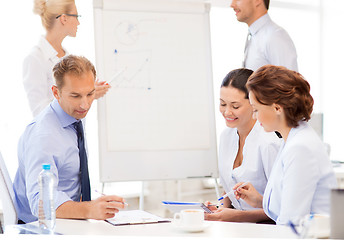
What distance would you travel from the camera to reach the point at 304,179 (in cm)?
156

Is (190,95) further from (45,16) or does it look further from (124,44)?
(45,16)

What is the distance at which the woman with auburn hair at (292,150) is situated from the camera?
5.12 feet

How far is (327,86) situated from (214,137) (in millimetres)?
1132

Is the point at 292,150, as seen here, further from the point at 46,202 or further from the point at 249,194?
the point at 46,202

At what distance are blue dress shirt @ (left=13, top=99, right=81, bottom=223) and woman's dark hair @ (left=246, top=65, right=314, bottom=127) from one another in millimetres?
810

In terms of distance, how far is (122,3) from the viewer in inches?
111

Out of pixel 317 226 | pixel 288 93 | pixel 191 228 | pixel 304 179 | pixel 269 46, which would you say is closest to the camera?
pixel 317 226

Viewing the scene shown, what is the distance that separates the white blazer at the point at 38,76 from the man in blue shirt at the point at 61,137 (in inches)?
19.3

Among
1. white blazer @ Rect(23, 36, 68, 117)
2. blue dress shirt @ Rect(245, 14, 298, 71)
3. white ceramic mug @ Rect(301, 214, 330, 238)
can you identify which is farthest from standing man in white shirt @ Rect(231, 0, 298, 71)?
white ceramic mug @ Rect(301, 214, 330, 238)

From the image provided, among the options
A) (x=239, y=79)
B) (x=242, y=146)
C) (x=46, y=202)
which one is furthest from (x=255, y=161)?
(x=46, y=202)

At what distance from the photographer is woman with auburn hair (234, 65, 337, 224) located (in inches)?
61.5

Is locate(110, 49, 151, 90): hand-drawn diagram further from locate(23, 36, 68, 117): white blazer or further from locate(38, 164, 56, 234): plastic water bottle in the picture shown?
locate(38, 164, 56, 234): plastic water bottle

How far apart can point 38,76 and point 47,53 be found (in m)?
0.13

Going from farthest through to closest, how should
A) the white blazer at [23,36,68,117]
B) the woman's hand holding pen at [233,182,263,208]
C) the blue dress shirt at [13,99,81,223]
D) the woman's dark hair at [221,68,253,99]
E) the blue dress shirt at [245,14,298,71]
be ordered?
the blue dress shirt at [245,14,298,71] → the white blazer at [23,36,68,117] → the woman's dark hair at [221,68,253,99] → the woman's hand holding pen at [233,182,263,208] → the blue dress shirt at [13,99,81,223]
